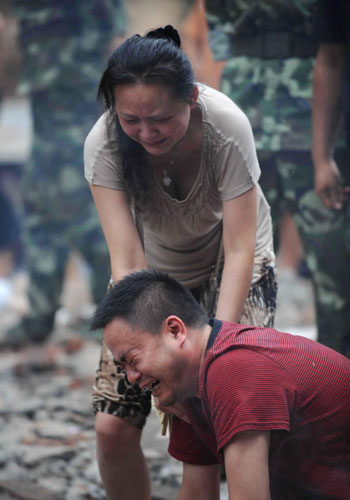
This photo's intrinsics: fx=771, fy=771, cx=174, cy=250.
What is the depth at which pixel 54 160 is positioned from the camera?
503 centimetres

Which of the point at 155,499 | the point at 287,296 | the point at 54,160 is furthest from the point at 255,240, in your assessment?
the point at 287,296

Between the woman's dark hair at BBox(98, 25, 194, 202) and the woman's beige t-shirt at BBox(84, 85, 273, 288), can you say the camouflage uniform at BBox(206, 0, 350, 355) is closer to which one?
the woman's beige t-shirt at BBox(84, 85, 273, 288)

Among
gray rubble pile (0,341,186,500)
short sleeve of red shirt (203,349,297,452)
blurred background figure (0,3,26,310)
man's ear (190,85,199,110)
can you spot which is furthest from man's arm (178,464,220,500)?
blurred background figure (0,3,26,310)

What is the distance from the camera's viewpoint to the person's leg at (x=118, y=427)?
2.26m

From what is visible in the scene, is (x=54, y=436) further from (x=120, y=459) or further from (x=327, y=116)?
(x=327, y=116)

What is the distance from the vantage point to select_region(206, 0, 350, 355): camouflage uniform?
106 inches

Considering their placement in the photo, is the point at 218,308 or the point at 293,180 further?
the point at 293,180

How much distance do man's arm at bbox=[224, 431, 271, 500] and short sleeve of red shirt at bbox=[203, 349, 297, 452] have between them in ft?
0.08

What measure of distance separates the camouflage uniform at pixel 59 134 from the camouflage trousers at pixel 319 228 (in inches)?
88.4

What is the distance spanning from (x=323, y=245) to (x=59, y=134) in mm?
2652

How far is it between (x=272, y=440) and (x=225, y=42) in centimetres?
163

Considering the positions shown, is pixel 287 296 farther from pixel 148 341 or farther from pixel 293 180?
pixel 148 341

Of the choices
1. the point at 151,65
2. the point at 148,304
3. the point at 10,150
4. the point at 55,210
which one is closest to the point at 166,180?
the point at 151,65

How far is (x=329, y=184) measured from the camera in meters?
2.68
